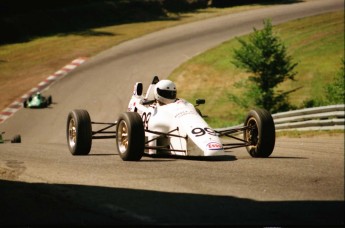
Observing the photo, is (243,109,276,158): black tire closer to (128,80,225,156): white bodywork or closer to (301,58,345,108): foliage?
(128,80,225,156): white bodywork

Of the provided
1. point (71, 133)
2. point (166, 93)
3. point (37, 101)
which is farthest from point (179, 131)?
point (37, 101)

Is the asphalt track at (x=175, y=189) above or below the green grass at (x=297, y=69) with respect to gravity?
below

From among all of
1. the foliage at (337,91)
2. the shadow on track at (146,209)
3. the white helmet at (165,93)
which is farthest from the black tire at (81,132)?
the foliage at (337,91)

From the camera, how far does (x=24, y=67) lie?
33656 mm

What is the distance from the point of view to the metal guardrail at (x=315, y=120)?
21.2m

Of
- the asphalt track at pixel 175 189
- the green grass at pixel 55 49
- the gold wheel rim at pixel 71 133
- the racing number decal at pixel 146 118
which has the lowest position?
the asphalt track at pixel 175 189

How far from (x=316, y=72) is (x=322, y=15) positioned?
30.6ft

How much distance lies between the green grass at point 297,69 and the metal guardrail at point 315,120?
780 cm

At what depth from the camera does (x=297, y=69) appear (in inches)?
1615

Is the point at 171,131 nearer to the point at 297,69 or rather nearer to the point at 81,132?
the point at 81,132

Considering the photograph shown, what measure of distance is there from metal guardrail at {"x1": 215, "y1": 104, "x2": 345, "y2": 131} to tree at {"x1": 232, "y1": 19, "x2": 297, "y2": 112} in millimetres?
8740

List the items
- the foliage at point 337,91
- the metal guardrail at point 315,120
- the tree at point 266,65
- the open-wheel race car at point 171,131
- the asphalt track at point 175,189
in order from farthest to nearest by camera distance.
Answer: the tree at point 266,65, the foliage at point 337,91, the metal guardrail at point 315,120, the open-wheel race car at point 171,131, the asphalt track at point 175,189

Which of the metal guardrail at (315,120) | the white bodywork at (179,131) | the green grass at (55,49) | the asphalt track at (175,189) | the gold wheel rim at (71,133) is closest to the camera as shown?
the asphalt track at (175,189)

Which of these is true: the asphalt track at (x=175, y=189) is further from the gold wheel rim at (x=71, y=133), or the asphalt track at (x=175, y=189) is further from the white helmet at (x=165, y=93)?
the white helmet at (x=165, y=93)
